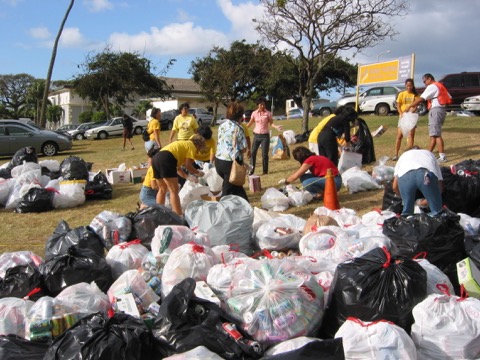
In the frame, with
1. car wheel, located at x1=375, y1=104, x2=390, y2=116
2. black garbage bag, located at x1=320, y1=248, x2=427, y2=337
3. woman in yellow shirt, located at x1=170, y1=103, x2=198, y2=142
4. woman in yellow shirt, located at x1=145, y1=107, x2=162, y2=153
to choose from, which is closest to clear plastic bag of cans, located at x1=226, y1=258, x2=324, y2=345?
black garbage bag, located at x1=320, y1=248, x2=427, y2=337

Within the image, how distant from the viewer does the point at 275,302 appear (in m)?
2.79

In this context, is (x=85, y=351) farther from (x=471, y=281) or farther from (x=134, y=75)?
(x=134, y=75)

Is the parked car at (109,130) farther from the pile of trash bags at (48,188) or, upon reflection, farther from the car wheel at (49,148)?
the pile of trash bags at (48,188)

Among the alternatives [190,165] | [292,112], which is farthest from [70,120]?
[190,165]

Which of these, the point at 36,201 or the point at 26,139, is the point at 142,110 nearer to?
the point at 26,139

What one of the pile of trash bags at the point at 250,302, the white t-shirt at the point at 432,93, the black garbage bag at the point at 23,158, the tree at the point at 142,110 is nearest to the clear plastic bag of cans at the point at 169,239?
the pile of trash bags at the point at 250,302

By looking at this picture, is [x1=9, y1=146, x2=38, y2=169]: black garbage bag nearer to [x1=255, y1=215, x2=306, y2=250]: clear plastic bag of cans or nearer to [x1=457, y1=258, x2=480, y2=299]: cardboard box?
[x1=255, y1=215, x2=306, y2=250]: clear plastic bag of cans

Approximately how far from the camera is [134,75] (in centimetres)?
3419

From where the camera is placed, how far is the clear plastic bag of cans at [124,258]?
3842 mm

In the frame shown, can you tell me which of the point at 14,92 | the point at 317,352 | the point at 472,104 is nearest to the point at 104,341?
the point at 317,352

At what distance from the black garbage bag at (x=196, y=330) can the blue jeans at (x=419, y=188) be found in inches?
93.1

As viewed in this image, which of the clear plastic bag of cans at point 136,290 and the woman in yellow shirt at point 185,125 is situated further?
the woman in yellow shirt at point 185,125

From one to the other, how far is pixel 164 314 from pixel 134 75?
109ft

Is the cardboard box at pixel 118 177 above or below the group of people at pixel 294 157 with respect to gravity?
below
